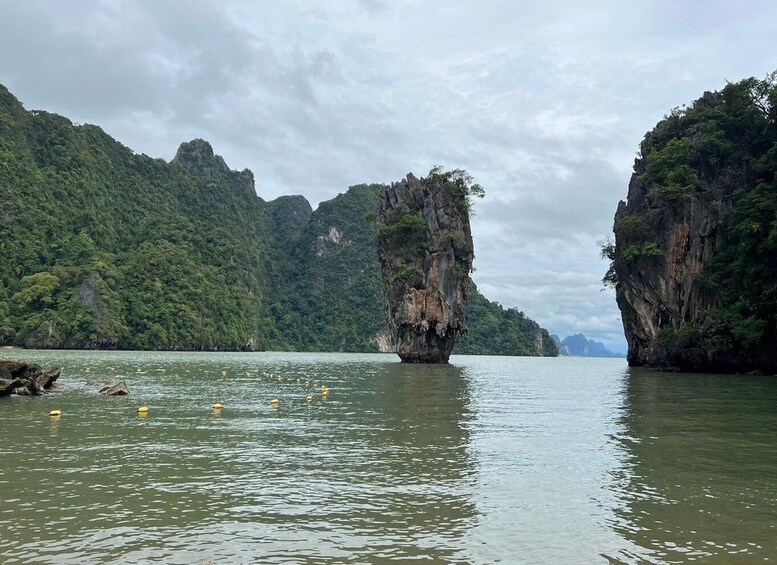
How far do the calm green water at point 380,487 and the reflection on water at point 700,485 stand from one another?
0.04 metres

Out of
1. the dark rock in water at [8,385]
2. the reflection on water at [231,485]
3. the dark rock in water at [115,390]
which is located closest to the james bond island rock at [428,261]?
the dark rock in water at [115,390]

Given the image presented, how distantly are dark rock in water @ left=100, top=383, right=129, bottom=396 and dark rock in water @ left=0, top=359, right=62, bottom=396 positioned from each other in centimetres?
228

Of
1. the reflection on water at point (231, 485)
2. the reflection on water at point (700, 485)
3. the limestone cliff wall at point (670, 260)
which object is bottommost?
the reflection on water at point (231, 485)

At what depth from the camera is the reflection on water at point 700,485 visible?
716 centimetres

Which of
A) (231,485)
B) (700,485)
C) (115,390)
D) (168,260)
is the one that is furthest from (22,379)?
(168,260)

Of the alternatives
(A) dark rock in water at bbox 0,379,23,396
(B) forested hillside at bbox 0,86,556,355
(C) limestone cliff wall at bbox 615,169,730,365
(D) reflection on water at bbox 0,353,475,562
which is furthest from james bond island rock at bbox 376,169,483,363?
(B) forested hillside at bbox 0,86,556,355

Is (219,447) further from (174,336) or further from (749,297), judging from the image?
(174,336)

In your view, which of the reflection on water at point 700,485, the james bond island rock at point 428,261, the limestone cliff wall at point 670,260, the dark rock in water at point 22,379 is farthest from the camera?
the james bond island rock at point 428,261

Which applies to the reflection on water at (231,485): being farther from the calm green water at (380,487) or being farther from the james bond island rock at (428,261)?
the james bond island rock at (428,261)

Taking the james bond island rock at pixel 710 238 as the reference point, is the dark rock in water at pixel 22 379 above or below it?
below

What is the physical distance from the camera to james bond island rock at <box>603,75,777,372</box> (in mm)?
43594

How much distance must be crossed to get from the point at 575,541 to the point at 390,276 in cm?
6201

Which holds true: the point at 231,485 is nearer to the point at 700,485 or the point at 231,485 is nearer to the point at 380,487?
the point at 380,487

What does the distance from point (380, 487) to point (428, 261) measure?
57.0 meters
